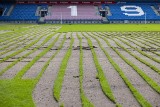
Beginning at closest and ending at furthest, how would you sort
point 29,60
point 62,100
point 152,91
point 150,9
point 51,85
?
point 62,100
point 152,91
point 51,85
point 29,60
point 150,9

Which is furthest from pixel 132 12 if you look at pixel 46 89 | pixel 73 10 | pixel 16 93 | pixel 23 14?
pixel 16 93

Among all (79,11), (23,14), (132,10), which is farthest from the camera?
(132,10)

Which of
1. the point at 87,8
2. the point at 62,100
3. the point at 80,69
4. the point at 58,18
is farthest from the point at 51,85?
the point at 87,8

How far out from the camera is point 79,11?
286 ft

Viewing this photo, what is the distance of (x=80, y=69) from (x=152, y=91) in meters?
4.43

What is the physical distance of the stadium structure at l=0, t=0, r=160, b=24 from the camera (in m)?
81.9

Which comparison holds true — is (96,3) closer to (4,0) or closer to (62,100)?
(4,0)

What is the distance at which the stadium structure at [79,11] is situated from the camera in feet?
269

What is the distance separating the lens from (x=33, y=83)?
437 inches

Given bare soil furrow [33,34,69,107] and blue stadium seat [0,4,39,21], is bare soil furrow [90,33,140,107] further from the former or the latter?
blue stadium seat [0,4,39,21]

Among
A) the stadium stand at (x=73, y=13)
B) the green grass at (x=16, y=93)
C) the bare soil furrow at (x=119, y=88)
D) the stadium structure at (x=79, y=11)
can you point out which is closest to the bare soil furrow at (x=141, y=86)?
the bare soil furrow at (x=119, y=88)

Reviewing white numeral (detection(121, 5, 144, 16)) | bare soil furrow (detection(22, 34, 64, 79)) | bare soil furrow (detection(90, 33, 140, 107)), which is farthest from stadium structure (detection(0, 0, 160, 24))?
bare soil furrow (detection(90, 33, 140, 107))

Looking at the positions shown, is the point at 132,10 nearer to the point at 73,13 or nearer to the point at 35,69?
the point at 73,13

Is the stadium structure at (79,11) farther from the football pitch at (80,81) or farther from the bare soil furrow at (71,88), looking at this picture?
the bare soil furrow at (71,88)
